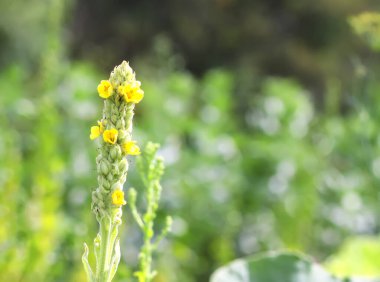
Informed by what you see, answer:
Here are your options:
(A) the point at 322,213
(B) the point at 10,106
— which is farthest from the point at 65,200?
(A) the point at 322,213

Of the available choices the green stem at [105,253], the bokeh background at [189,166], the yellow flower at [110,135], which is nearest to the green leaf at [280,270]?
the bokeh background at [189,166]

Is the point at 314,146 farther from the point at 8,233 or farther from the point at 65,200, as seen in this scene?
the point at 8,233

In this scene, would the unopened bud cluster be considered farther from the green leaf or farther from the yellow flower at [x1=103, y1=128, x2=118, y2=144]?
the green leaf

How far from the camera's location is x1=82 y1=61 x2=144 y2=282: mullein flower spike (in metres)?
0.94

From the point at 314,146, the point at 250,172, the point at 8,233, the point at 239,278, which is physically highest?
the point at 314,146

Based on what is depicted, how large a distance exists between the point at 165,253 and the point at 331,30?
6297mm

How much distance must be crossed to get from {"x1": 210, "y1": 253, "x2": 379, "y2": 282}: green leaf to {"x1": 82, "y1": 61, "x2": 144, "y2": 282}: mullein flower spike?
0.67 metres

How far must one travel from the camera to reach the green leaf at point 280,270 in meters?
1.64

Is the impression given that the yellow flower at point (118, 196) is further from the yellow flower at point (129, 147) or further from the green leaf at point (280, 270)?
the green leaf at point (280, 270)

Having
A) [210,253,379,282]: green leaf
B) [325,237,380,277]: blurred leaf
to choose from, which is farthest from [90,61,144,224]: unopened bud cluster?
[325,237,380,277]: blurred leaf

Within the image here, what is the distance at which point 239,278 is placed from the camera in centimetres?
162

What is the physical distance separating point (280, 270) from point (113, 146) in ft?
2.72

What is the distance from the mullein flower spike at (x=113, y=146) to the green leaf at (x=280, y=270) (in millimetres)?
666

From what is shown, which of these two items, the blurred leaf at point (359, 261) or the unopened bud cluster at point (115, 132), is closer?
the unopened bud cluster at point (115, 132)
